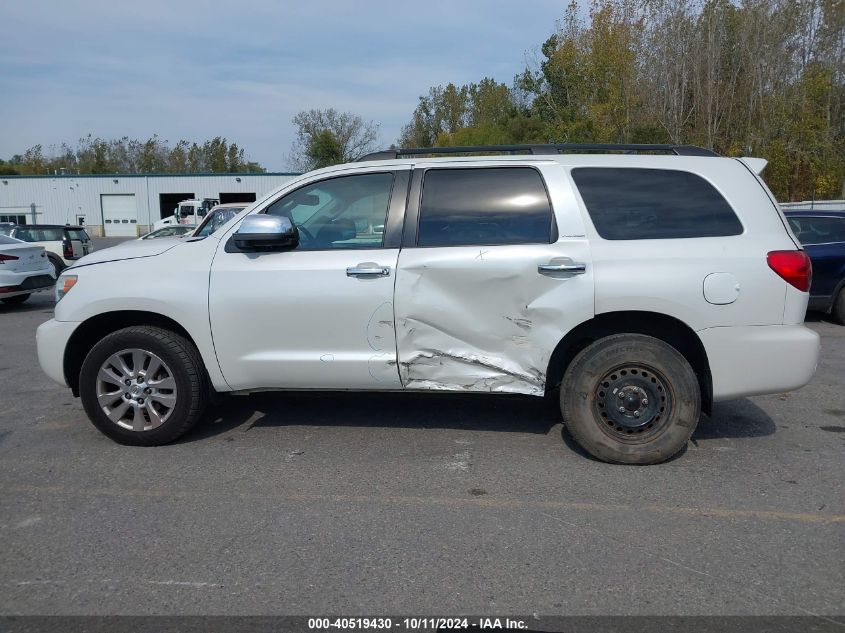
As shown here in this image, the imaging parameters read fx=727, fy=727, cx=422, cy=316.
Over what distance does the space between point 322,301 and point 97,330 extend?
70.0 inches

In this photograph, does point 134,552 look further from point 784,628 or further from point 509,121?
point 509,121

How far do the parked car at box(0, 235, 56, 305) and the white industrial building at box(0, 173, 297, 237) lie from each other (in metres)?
42.9

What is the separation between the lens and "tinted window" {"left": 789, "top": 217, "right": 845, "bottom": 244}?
10.4 meters

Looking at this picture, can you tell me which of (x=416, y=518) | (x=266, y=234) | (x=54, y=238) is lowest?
(x=416, y=518)

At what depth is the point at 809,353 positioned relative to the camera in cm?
448

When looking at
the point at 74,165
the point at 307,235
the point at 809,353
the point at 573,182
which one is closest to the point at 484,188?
the point at 573,182

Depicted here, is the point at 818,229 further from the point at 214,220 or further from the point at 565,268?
the point at 214,220

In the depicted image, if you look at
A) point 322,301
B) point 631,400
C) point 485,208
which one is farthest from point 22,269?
point 631,400

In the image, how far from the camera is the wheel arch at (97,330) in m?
5.05

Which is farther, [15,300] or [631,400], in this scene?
[15,300]

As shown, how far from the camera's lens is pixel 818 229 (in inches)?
412

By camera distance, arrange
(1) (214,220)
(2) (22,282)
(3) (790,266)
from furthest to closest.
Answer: (1) (214,220)
(2) (22,282)
(3) (790,266)

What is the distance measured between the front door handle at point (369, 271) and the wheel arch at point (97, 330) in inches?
48.4

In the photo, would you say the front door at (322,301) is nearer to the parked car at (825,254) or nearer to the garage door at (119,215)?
the parked car at (825,254)
